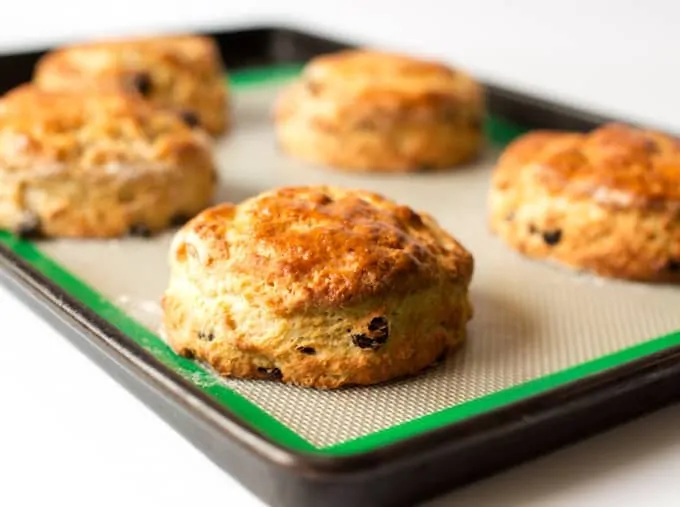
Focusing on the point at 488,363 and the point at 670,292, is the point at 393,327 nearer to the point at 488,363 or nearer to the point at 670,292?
the point at 488,363

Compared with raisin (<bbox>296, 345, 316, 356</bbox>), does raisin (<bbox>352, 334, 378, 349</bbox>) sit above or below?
above

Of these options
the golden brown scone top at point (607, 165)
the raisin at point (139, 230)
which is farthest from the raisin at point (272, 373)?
the golden brown scone top at point (607, 165)

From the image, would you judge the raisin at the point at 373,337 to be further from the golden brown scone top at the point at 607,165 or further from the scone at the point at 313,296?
the golden brown scone top at the point at 607,165

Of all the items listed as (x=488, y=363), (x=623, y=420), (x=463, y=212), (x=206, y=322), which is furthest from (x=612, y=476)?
(x=463, y=212)

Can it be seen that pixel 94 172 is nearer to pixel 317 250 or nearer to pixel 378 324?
pixel 317 250

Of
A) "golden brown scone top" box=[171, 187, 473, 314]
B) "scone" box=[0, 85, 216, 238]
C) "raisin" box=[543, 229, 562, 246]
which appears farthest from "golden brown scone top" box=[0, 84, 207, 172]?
"raisin" box=[543, 229, 562, 246]

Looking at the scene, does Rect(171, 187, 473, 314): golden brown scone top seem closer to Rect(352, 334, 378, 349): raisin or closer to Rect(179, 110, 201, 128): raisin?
Rect(352, 334, 378, 349): raisin

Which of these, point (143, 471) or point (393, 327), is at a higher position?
point (393, 327)

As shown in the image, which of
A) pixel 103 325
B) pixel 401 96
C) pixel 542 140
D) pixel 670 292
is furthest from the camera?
pixel 401 96

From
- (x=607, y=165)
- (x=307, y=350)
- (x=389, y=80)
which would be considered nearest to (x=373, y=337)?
(x=307, y=350)
